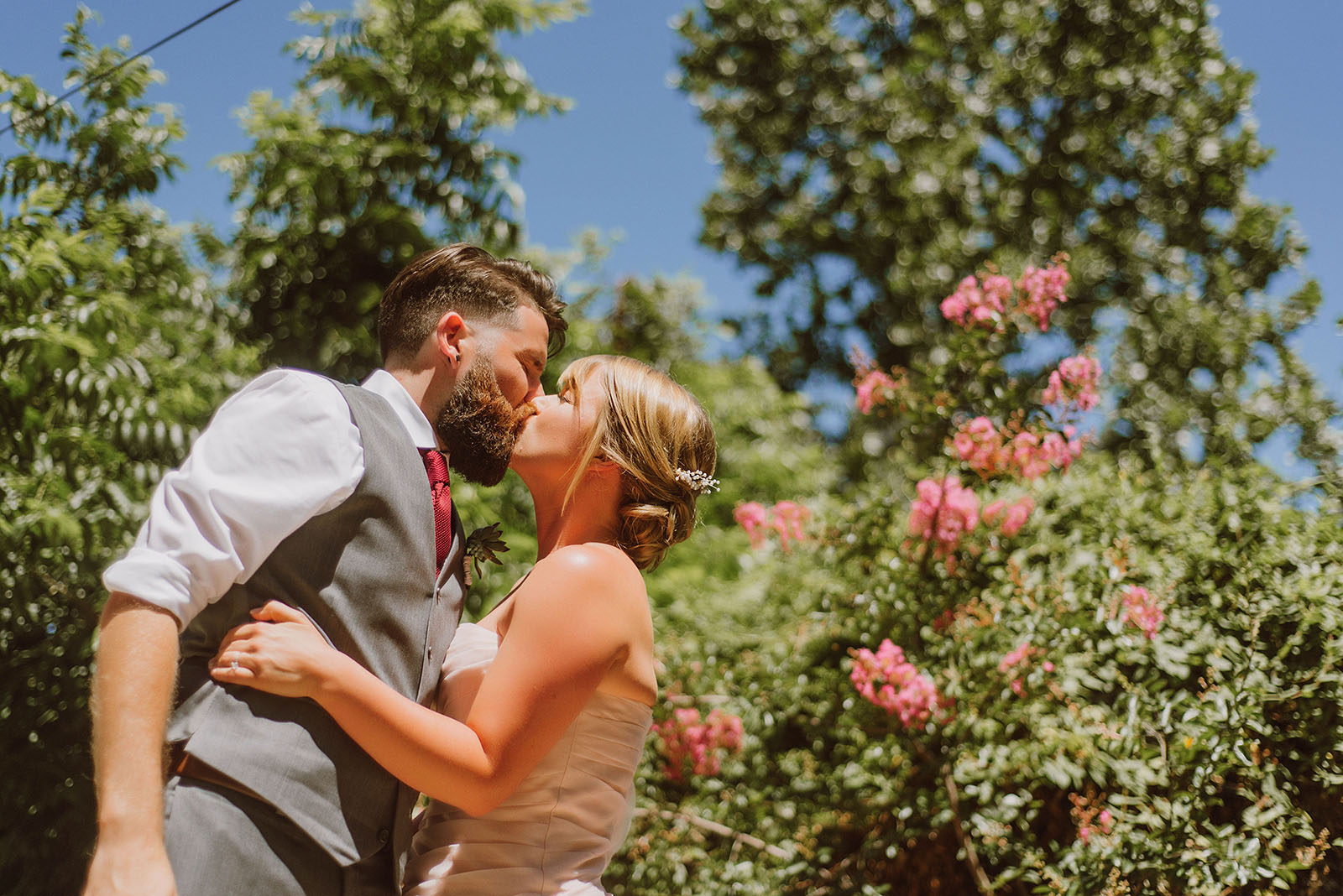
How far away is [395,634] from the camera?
1593 millimetres

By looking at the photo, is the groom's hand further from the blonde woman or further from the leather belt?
the blonde woman

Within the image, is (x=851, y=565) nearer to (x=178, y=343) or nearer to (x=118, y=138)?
(x=178, y=343)

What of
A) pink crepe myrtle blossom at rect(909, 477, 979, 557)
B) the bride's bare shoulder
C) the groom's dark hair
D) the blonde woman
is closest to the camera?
the blonde woman

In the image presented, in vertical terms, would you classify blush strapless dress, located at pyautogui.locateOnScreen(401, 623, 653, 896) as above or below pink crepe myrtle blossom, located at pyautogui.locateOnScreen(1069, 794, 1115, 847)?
below

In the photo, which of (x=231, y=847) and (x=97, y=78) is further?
(x=97, y=78)

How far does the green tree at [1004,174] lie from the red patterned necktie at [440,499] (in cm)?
1066

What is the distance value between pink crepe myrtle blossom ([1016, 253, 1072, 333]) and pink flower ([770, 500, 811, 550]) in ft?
4.41

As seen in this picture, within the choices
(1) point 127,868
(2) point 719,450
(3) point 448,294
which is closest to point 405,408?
(3) point 448,294

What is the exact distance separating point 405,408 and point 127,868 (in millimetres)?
919

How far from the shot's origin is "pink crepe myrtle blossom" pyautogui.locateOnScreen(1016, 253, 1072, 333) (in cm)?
349

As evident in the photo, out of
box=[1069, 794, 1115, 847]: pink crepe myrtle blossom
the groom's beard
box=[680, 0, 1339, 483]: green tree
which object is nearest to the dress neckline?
the groom's beard

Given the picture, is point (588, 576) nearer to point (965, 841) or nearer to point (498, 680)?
point (498, 680)

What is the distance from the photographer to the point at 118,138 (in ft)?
13.7

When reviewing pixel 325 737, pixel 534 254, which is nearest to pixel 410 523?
pixel 325 737
